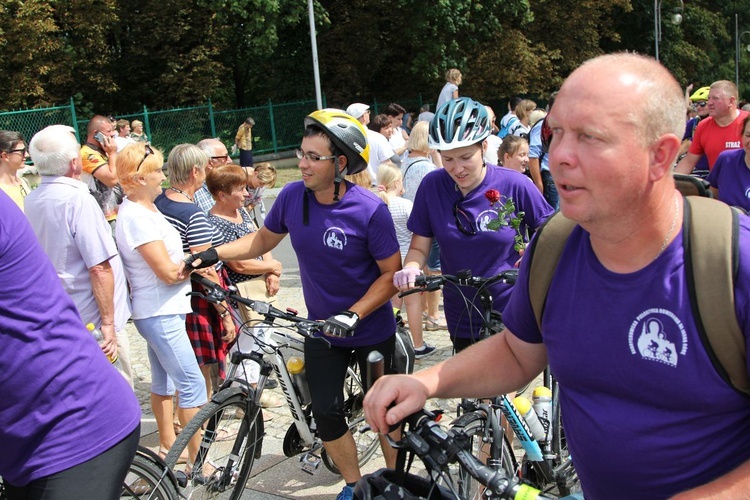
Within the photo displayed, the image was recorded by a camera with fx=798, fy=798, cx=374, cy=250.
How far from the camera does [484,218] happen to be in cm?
410

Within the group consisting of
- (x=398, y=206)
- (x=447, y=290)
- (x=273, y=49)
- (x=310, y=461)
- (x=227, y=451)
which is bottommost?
(x=310, y=461)

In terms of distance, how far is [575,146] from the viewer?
165 cm

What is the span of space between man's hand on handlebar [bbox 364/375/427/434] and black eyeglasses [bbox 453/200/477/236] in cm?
230

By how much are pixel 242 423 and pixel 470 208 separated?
5.41ft

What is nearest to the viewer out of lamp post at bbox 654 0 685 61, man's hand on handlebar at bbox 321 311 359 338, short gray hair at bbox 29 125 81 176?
man's hand on handlebar at bbox 321 311 359 338

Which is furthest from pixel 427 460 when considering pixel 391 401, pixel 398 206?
pixel 398 206

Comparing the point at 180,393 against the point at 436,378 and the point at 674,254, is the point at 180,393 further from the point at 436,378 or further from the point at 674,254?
the point at 674,254

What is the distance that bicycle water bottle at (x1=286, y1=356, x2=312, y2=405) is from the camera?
172 inches

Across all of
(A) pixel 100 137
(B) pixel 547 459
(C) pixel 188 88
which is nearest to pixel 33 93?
(C) pixel 188 88

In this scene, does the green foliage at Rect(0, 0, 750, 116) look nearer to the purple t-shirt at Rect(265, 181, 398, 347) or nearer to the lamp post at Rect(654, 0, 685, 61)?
the lamp post at Rect(654, 0, 685, 61)

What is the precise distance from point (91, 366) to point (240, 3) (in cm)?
2524

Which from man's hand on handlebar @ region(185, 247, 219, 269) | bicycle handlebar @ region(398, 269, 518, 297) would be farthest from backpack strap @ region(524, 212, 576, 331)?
man's hand on handlebar @ region(185, 247, 219, 269)

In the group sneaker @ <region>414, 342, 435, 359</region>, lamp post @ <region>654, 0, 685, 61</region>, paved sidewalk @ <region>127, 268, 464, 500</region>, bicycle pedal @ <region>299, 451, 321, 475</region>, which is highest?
lamp post @ <region>654, 0, 685, 61</region>

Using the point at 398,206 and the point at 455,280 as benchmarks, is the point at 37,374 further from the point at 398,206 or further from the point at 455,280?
the point at 398,206
